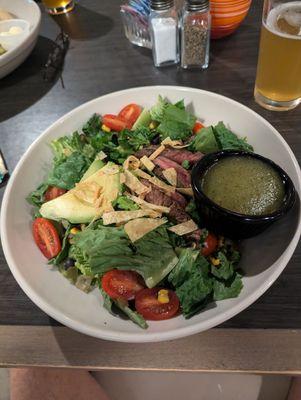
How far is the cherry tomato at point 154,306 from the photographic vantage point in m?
1.00

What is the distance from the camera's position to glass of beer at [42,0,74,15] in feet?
8.15

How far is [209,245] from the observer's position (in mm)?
1139

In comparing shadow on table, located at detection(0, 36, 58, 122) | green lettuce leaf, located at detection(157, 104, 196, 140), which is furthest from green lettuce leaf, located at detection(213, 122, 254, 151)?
shadow on table, located at detection(0, 36, 58, 122)

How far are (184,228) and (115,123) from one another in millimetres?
618

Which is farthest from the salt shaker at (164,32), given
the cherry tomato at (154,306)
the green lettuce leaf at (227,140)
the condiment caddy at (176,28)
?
the cherry tomato at (154,306)

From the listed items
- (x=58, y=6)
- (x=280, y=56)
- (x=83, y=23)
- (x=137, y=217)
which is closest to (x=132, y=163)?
(x=137, y=217)

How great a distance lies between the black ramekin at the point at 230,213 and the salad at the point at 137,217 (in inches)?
2.7

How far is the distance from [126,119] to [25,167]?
0.47m

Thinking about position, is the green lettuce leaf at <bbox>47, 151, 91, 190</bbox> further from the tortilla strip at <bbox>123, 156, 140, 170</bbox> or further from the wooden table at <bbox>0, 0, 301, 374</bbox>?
the wooden table at <bbox>0, 0, 301, 374</bbox>

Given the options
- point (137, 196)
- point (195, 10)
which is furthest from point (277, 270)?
point (195, 10)

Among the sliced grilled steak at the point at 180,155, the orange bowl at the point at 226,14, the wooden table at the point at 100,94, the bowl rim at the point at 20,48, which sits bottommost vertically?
the wooden table at the point at 100,94

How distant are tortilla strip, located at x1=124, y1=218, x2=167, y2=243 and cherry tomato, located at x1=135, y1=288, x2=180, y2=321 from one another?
0.17 meters

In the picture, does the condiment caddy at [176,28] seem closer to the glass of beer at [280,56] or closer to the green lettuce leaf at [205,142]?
the glass of beer at [280,56]

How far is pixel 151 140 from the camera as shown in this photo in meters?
1.47
